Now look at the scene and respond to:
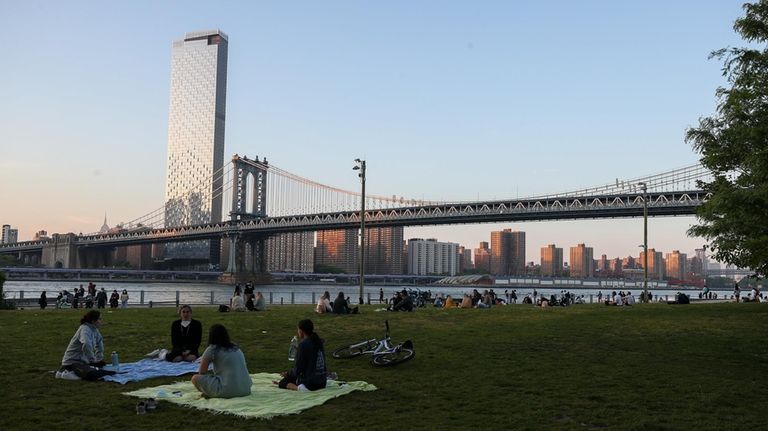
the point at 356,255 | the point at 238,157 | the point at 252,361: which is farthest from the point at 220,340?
the point at 356,255

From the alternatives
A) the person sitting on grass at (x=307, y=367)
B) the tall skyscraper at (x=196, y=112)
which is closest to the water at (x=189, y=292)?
the person sitting on grass at (x=307, y=367)

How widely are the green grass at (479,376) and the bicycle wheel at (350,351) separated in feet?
0.79

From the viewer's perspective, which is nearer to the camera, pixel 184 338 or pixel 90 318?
pixel 90 318

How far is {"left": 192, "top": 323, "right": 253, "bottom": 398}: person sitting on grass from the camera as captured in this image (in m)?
7.51

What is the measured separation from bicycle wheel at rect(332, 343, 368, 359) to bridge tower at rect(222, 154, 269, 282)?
257ft

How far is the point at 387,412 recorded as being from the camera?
23.1 feet

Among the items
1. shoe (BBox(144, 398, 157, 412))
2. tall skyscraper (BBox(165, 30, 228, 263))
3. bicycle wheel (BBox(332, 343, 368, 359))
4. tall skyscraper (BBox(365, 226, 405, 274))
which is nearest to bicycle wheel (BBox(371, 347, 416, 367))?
bicycle wheel (BBox(332, 343, 368, 359))

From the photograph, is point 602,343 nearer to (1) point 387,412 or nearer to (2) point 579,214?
(1) point 387,412

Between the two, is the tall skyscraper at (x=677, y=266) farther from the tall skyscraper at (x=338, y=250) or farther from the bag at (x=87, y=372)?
the bag at (x=87, y=372)

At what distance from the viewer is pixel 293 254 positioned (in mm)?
145250

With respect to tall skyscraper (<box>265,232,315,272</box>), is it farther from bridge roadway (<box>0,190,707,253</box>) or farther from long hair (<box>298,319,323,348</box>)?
long hair (<box>298,319,323,348</box>)

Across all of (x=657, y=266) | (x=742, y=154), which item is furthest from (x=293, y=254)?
(x=742, y=154)

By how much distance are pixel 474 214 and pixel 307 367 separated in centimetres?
6413

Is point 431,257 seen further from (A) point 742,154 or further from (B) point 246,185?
(A) point 742,154
